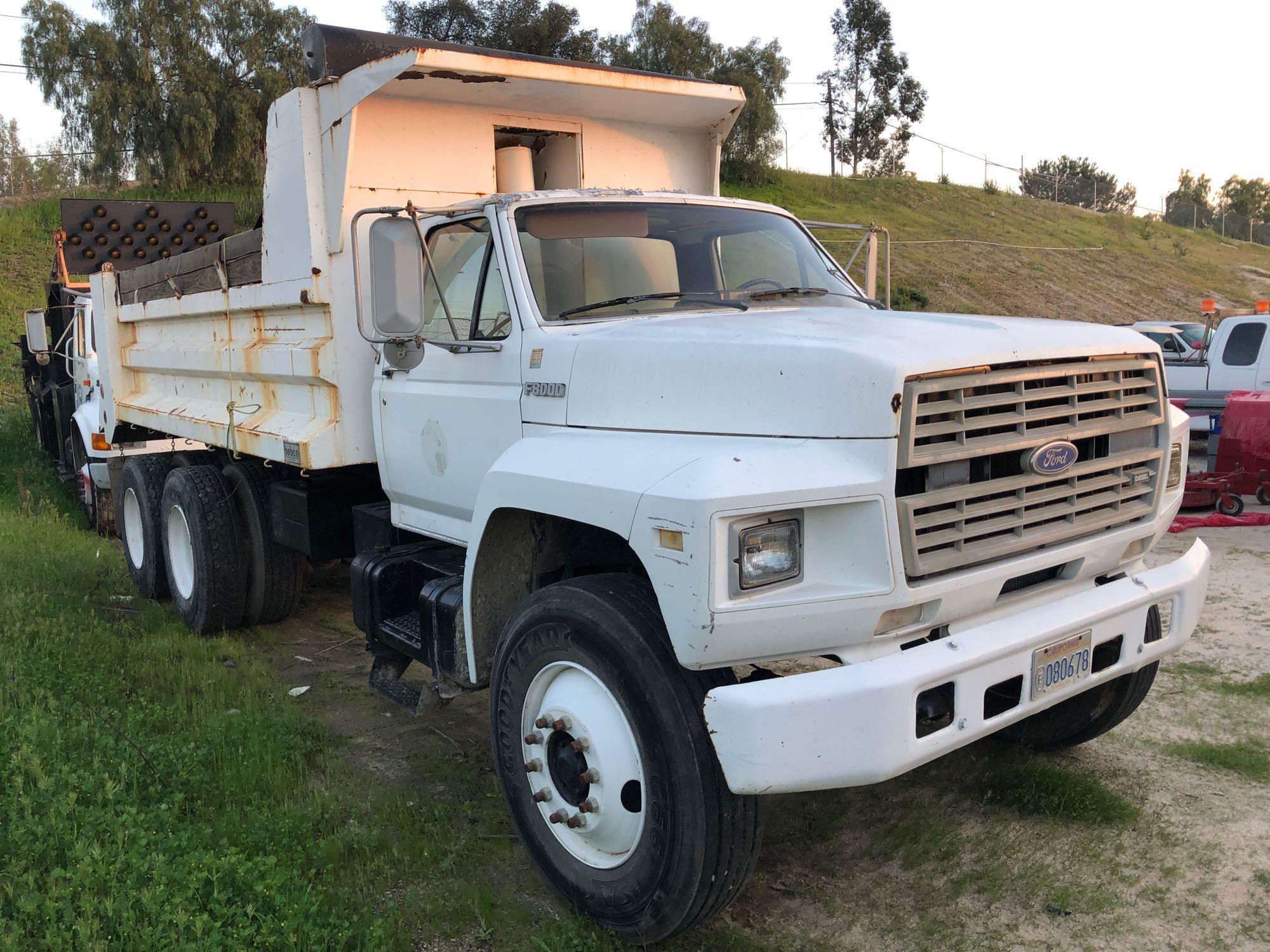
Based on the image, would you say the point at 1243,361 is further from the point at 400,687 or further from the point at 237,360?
the point at 400,687

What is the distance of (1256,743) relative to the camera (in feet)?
14.7

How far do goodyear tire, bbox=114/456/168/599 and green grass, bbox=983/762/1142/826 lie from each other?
5383mm

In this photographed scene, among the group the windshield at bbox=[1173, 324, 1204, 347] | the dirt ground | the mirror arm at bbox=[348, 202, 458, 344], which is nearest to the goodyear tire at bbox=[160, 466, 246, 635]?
the dirt ground

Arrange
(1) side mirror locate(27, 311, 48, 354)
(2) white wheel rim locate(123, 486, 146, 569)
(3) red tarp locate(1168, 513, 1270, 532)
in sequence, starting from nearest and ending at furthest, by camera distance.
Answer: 1. (2) white wheel rim locate(123, 486, 146, 569)
2. (3) red tarp locate(1168, 513, 1270, 532)
3. (1) side mirror locate(27, 311, 48, 354)

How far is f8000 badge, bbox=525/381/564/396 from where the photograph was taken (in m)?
3.68

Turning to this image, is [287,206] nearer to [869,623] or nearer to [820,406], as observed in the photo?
[820,406]

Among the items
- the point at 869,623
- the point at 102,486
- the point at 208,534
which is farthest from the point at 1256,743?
the point at 102,486

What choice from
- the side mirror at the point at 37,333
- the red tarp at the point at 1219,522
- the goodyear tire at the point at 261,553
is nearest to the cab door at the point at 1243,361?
the red tarp at the point at 1219,522

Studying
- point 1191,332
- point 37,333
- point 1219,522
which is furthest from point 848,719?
point 1191,332

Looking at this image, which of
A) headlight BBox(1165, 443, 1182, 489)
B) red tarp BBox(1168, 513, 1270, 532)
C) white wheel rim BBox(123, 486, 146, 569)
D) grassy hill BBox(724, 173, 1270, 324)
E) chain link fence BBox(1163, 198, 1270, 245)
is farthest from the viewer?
chain link fence BBox(1163, 198, 1270, 245)

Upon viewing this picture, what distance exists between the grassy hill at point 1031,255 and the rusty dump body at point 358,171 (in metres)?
22.2

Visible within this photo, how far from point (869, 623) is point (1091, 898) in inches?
54.2

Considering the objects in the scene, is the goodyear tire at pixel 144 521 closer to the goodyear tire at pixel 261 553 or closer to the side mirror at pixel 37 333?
the goodyear tire at pixel 261 553

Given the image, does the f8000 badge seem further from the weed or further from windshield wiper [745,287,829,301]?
the weed
